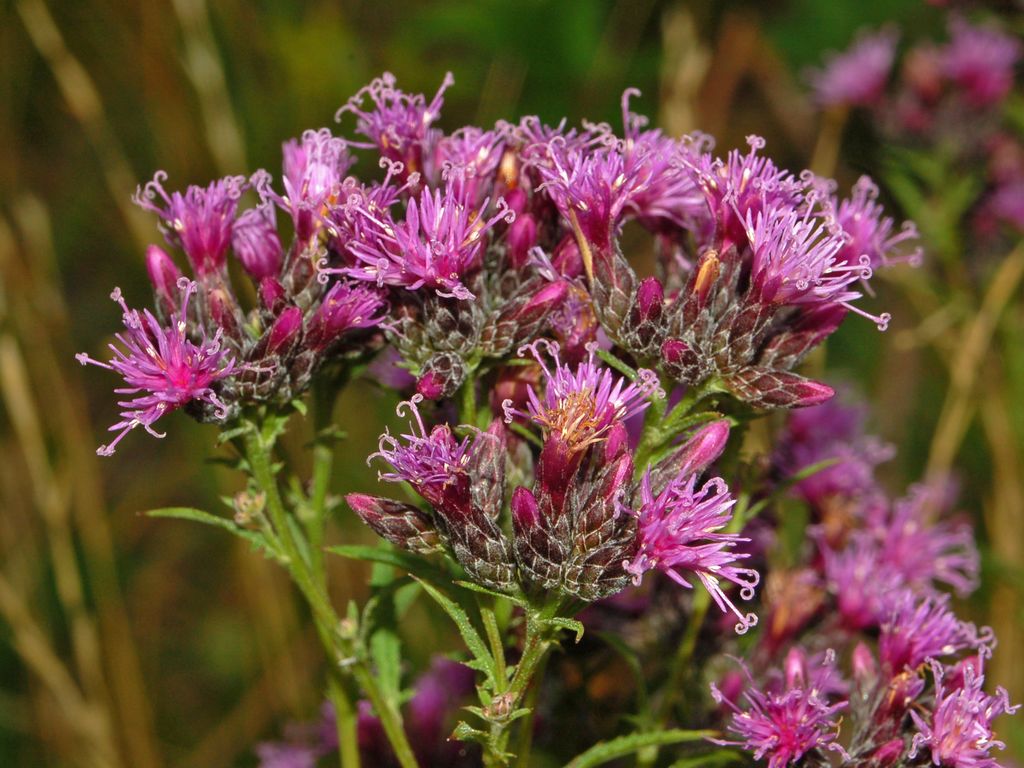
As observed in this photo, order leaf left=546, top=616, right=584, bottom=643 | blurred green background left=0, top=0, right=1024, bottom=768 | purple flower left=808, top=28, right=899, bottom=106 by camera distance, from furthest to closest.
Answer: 1. purple flower left=808, top=28, right=899, bottom=106
2. blurred green background left=0, top=0, right=1024, bottom=768
3. leaf left=546, top=616, right=584, bottom=643

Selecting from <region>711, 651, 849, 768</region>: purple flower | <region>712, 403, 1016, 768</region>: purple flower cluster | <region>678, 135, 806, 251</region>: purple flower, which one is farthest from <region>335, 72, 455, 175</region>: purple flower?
<region>711, 651, 849, 768</region>: purple flower

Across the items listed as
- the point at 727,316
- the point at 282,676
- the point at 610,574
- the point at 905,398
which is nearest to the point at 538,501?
the point at 610,574

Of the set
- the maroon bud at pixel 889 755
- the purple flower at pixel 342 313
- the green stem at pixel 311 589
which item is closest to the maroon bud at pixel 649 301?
→ the purple flower at pixel 342 313

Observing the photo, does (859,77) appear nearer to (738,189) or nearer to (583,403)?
(738,189)

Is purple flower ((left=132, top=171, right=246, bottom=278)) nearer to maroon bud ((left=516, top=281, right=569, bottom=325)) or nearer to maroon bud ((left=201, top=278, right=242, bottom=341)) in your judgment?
maroon bud ((left=201, top=278, right=242, bottom=341))

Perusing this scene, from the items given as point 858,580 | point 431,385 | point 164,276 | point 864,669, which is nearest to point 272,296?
point 164,276
